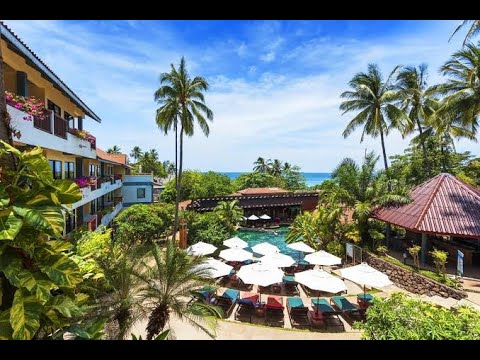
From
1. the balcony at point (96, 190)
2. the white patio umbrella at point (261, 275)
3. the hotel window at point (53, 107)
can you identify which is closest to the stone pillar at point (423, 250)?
the white patio umbrella at point (261, 275)

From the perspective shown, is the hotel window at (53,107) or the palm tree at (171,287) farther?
the hotel window at (53,107)

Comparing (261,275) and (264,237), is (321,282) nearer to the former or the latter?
(261,275)

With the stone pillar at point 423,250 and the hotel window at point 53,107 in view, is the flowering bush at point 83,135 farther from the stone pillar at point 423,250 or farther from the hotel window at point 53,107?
the stone pillar at point 423,250

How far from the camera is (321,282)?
13938 millimetres

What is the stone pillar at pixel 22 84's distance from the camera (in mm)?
12070

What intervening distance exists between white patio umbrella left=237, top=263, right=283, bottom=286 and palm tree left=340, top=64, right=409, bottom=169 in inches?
726

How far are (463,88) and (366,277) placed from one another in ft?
52.9

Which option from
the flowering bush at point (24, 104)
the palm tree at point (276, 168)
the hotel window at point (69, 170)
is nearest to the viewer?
the flowering bush at point (24, 104)

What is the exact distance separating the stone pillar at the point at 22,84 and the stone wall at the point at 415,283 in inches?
829

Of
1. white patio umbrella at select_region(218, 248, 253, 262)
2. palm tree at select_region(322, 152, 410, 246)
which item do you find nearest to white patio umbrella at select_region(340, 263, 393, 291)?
white patio umbrella at select_region(218, 248, 253, 262)

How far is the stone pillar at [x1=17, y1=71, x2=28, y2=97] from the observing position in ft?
39.6
